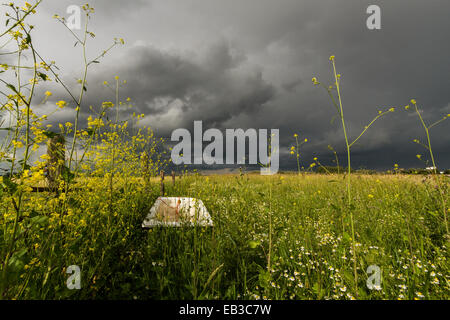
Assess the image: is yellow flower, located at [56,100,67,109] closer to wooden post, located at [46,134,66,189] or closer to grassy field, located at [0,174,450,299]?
wooden post, located at [46,134,66,189]

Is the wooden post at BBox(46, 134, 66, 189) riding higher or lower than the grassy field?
higher

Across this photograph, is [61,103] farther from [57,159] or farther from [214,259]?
[214,259]

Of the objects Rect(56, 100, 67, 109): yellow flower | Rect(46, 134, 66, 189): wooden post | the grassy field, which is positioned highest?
Rect(56, 100, 67, 109): yellow flower

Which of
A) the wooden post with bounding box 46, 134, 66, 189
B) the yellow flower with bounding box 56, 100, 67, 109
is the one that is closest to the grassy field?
the wooden post with bounding box 46, 134, 66, 189

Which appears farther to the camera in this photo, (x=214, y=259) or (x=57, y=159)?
(x=57, y=159)

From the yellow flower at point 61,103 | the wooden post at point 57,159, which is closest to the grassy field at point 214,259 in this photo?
the wooden post at point 57,159

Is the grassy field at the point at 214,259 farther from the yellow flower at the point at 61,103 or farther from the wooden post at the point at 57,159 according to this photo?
the yellow flower at the point at 61,103

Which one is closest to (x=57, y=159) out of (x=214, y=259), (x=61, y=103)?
(x=61, y=103)

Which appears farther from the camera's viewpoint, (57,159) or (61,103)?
(57,159)

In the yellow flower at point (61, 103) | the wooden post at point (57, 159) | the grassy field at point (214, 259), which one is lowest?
the grassy field at point (214, 259)

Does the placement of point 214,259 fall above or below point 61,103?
below

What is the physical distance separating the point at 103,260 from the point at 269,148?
1913mm

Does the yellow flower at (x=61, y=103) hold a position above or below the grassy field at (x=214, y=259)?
above
